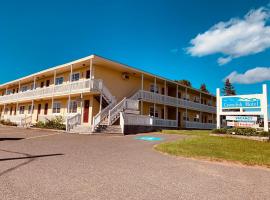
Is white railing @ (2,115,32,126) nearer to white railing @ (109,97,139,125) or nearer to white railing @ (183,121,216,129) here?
white railing @ (109,97,139,125)

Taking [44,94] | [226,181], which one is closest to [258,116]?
[226,181]

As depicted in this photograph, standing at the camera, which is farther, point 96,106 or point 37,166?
point 96,106

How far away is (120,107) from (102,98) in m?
2.36

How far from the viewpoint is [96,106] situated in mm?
21938

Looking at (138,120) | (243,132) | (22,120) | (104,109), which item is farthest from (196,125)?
(22,120)

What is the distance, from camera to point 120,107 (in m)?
20.0

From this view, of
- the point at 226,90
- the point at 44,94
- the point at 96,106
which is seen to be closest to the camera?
the point at 96,106

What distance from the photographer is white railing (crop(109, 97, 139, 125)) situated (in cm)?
1900

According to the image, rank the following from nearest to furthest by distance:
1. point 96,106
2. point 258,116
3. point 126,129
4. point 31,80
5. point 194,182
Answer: point 194,182, point 258,116, point 126,129, point 96,106, point 31,80

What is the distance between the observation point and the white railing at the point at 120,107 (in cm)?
1900

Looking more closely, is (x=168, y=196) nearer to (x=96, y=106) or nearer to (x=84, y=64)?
(x=96, y=106)

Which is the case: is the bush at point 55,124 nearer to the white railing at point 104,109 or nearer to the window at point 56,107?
the white railing at point 104,109

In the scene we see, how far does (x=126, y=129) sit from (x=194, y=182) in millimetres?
13506

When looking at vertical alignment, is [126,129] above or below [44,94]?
below
